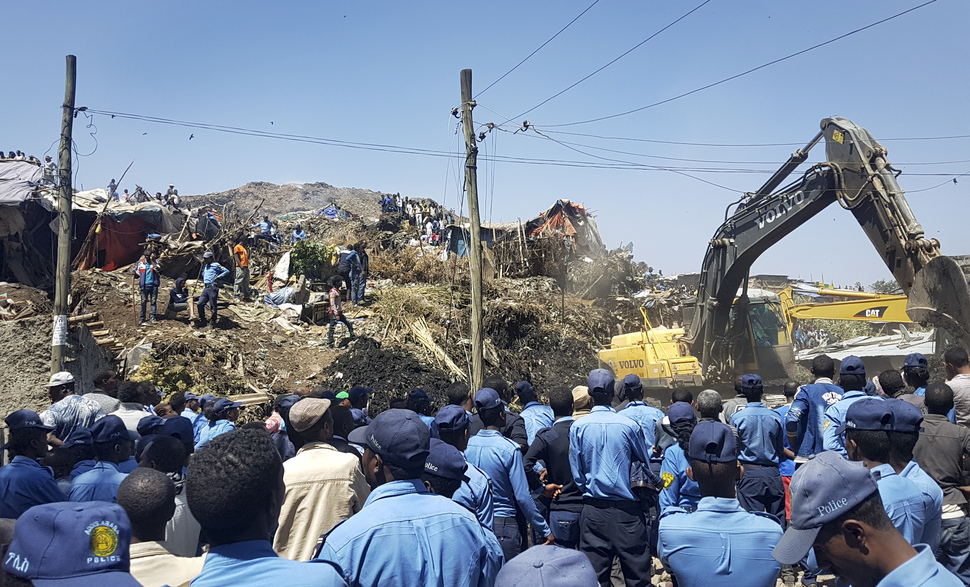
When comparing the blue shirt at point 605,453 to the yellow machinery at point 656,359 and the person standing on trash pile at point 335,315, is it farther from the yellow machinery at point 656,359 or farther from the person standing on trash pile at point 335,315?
the person standing on trash pile at point 335,315

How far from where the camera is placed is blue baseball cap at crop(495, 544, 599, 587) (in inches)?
82.7

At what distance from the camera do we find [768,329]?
547 inches

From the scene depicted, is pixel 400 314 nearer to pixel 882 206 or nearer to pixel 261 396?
pixel 261 396

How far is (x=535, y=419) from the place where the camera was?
6.71 metres

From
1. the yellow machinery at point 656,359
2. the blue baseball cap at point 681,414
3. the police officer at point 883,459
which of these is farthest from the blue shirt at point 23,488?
the yellow machinery at point 656,359

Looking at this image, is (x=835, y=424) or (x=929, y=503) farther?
(x=835, y=424)

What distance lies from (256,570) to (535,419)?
4.79 m

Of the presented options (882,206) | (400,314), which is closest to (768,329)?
(882,206)

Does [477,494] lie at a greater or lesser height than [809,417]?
lesser

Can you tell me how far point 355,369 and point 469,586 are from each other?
12.6 meters

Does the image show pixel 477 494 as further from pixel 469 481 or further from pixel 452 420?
pixel 452 420

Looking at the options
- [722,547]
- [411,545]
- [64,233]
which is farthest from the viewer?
[64,233]

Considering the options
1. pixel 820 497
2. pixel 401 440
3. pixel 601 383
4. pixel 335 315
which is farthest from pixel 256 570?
pixel 335 315

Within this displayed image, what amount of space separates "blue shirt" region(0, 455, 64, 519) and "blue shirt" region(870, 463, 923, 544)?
4894 mm
